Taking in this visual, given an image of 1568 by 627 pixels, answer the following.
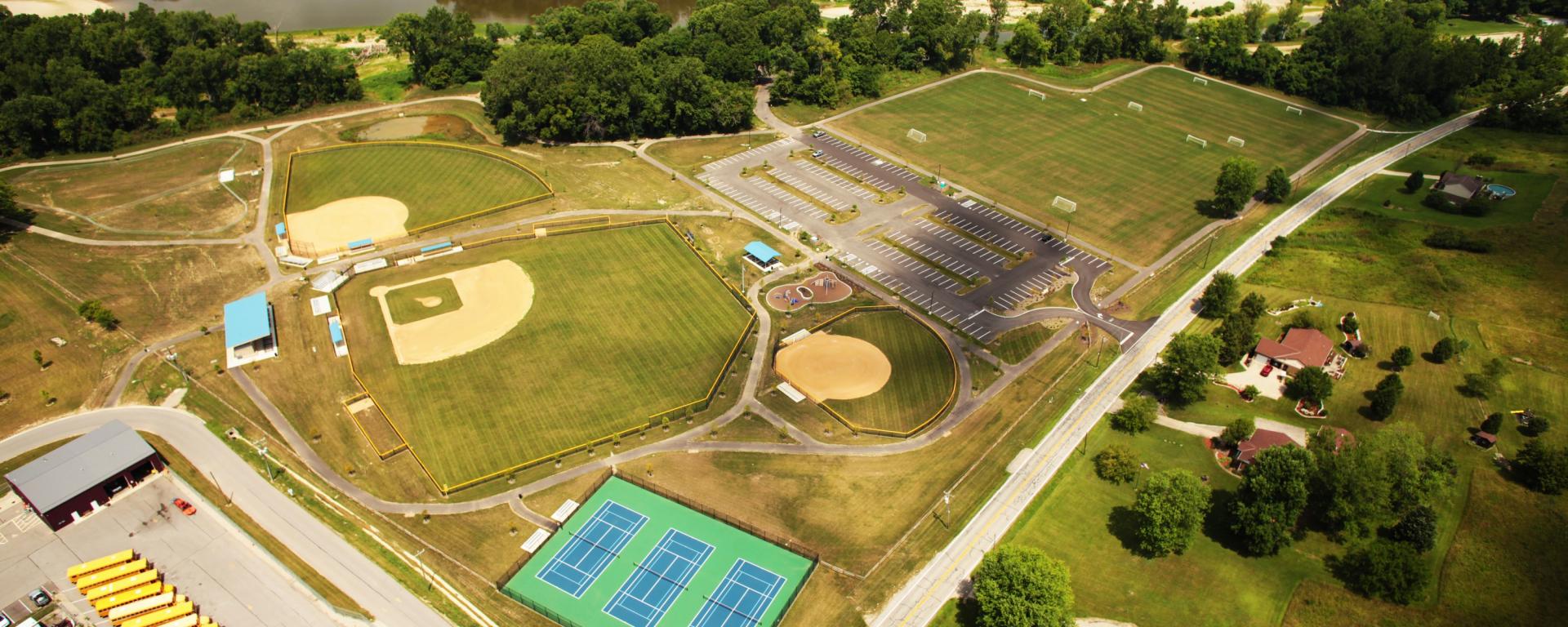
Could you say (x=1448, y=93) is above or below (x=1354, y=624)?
above

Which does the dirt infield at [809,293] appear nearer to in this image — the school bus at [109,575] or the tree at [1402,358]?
the tree at [1402,358]

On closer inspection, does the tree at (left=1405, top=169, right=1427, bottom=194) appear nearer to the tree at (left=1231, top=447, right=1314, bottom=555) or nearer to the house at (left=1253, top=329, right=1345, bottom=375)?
the house at (left=1253, top=329, right=1345, bottom=375)

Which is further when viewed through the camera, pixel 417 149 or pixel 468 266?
pixel 417 149

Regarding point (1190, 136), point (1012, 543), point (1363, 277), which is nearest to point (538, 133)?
point (1012, 543)

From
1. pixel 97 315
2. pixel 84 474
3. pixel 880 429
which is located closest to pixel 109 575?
pixel 84 474

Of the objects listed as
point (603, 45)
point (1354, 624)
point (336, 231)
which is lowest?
point (1354, 624)

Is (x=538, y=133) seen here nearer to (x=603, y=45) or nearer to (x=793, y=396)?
(x=603, y=45)

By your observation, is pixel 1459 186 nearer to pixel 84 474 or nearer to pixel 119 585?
pixel 119 585

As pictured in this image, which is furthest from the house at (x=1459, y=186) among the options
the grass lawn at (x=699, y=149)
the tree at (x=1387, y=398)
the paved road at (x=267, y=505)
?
the paved road at (x=267, y=505)
